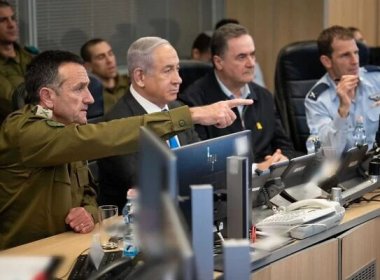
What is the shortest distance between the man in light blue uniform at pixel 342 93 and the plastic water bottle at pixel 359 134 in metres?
0.03

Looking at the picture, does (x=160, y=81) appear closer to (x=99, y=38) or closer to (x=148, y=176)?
Result: (x=148, y=176)

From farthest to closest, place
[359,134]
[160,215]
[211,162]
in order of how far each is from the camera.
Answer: [359,134] < [211,162] < [160,215]

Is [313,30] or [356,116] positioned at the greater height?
[313,30]

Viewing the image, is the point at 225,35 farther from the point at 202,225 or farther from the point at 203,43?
the point at 202,225

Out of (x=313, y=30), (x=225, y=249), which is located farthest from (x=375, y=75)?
(x=225, y=249)

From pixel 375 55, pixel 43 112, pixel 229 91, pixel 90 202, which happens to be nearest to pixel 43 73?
pixel 43 112

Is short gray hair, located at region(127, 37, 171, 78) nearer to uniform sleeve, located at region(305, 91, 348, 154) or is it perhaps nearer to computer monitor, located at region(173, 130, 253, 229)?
uniform sleeve, located at region(305, 91, 348, 154)

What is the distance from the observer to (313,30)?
6.16 metres

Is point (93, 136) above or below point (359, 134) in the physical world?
above

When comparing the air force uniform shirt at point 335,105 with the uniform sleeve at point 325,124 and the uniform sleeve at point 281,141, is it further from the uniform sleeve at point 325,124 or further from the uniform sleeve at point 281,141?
the uniform sleeve at point 281,141

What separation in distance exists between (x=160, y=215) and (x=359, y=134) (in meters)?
2.35

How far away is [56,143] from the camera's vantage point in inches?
96.9

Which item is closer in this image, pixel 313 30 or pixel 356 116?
pixel 356 116

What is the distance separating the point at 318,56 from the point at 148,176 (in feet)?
9.86
